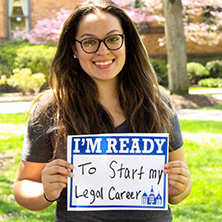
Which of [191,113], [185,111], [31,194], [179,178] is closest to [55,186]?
[31,194]

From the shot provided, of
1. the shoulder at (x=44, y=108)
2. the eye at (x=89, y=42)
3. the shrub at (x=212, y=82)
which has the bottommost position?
the shrub at (x=212, y=82)

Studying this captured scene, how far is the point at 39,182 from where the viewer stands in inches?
85.8

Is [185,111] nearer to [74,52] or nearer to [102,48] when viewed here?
[74,52]

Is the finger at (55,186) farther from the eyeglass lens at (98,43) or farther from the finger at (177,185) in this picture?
the eyeglass lens at (98,43)

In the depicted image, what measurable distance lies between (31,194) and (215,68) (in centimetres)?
1732

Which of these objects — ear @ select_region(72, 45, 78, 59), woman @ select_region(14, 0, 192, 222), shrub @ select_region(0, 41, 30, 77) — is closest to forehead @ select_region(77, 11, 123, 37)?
woman @ select_region(14, 0, 192, 222)

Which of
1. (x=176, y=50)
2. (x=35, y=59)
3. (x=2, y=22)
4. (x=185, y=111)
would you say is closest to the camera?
(x=185, y=111)

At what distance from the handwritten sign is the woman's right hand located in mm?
42

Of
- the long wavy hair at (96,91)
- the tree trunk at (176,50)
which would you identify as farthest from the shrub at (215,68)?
the long wavy hair at (96,91)

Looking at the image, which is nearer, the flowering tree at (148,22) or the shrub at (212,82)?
the shrub at (212,82)

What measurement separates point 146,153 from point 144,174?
9 centimetres

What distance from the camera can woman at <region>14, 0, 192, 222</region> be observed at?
2.10 metres

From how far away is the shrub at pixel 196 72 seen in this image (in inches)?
725

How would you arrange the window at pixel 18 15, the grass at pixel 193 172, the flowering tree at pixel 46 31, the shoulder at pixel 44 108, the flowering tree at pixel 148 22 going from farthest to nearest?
the window at pixel 18 15
the flowering tree at pixel 46 31
the flowering tree at pixel 148 22
the grass at pixel 193 172
the shoulder at pixel 44 108
